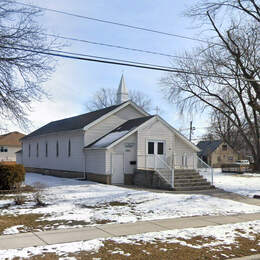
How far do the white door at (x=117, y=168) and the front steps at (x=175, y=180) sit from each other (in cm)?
110

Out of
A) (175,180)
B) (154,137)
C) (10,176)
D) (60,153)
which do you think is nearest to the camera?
(10,176)

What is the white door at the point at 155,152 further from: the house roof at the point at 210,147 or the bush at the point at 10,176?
the house roof at the point at 210,147

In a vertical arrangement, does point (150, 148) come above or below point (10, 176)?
above

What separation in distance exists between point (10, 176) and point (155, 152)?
10105mm

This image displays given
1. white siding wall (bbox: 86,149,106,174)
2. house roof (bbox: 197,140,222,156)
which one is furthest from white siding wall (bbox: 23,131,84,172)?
house roof (bbox: 197,140,222,156)

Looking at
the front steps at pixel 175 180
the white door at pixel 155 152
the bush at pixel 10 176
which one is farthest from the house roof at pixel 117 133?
the bush at pixel 10 176

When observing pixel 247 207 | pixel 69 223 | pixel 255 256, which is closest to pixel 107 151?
pixel 247 207

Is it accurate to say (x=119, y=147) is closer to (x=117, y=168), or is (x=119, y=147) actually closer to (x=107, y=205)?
(x=117, y=168)

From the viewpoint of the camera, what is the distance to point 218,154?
65.2 m

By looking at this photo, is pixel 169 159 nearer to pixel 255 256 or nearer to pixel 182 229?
pixel 182 229

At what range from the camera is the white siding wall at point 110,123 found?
2481 centimetres

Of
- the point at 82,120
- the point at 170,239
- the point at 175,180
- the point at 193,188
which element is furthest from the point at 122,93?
the point at 170,239

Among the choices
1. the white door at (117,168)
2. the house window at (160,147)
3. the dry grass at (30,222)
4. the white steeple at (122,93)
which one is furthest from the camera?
the white steeple at (122,93)

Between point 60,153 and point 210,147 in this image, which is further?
point 210,147
